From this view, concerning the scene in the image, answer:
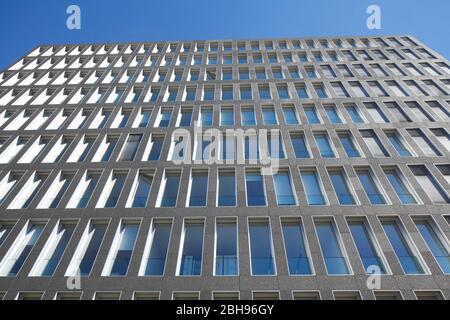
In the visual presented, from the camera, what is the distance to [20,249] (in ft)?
58.5

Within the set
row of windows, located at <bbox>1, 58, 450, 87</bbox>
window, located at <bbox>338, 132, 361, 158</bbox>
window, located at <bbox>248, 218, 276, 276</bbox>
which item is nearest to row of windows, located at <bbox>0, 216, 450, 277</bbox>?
window, located at <bbox>248, 218, 276, 276</bbox>

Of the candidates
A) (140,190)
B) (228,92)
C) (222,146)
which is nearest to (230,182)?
(222,146)

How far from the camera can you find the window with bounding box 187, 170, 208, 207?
19.7 m

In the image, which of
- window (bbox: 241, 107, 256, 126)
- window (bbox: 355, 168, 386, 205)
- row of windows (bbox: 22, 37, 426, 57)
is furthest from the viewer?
row of windows (bbox: 22, 37, 426, 57)

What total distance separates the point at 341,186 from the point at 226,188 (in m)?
7.12

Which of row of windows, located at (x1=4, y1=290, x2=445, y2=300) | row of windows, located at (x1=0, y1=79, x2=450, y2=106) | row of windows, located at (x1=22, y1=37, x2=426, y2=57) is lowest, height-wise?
row of windows, located at (x1=4, y1=290, x2=445, y2=300)

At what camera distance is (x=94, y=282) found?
615 inches

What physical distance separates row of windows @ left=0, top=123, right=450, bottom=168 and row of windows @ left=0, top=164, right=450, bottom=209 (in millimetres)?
1339

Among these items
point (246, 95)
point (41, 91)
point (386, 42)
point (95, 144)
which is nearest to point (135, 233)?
point (95, 144)

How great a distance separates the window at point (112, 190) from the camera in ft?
65.7

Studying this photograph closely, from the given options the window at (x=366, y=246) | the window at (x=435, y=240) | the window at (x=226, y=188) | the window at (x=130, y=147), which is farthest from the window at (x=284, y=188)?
the window at (x=130, y=147)

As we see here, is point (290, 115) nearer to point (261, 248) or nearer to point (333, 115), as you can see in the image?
point (333, 115)

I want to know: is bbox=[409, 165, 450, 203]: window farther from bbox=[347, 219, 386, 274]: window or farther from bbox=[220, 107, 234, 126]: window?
bbox=[220, 107, 234, 126]: window

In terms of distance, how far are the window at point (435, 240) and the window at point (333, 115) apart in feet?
32.7
